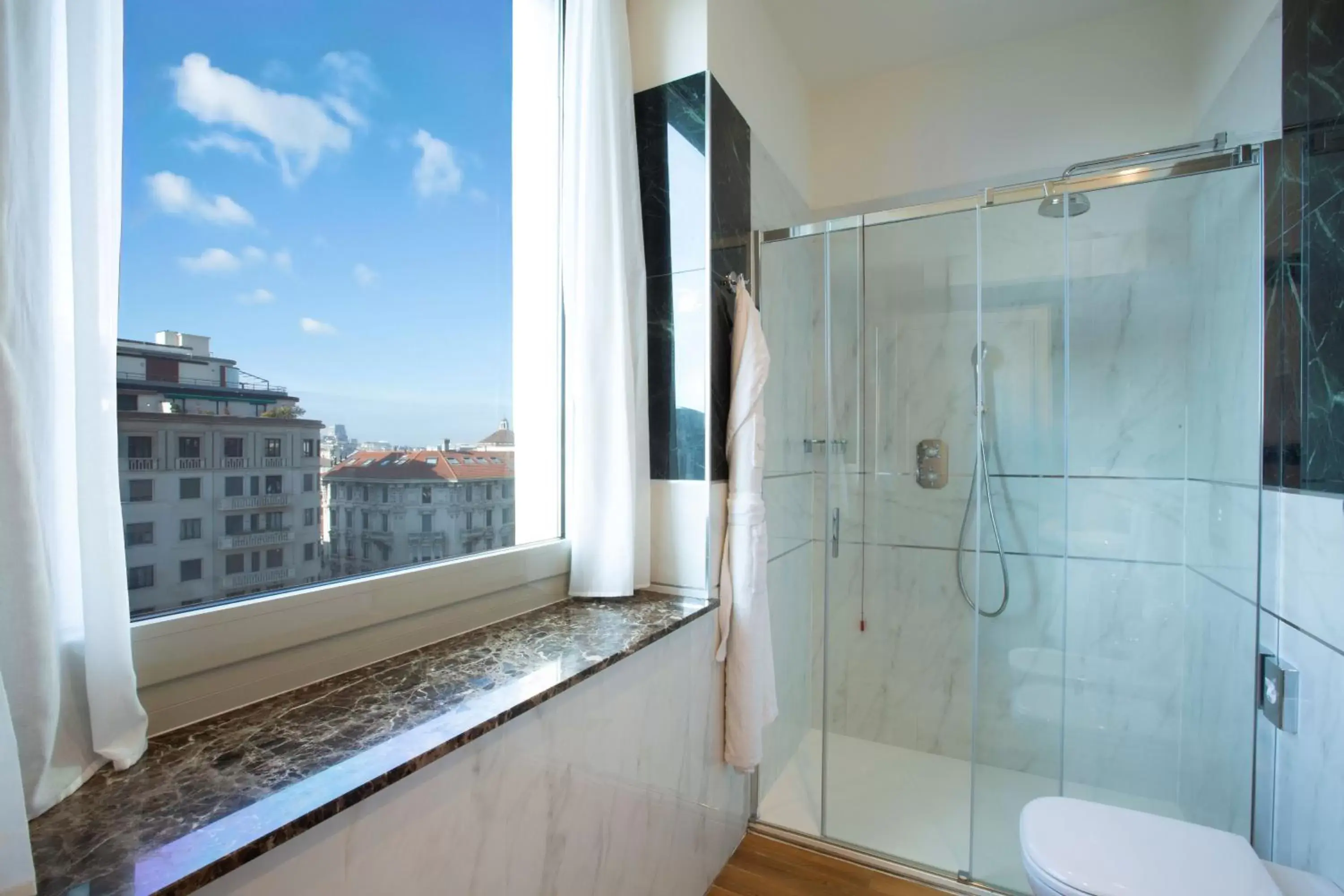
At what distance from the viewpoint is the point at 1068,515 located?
78.9 inches

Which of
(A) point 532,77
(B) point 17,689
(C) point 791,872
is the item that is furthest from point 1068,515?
(B) point 17,689

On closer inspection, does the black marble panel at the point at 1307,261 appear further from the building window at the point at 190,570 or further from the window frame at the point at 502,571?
the building window at the point at 190,570

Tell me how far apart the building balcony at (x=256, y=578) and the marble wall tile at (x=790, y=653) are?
1337mm

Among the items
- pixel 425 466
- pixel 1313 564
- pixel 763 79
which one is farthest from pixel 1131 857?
pixel 763 79

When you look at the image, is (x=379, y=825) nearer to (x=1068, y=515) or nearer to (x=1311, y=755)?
(x=1311, y=755)

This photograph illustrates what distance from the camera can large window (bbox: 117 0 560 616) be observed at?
0.91 meters

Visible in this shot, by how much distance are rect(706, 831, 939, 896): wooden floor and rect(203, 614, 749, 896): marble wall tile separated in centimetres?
7

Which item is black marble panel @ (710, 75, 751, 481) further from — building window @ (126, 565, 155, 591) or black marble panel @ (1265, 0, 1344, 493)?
black marble panel @ (1265, 0, 1344, 493)

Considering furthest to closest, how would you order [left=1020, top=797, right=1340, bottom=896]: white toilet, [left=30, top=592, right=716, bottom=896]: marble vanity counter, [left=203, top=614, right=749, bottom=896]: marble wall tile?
[left=1020, top=797, right=1340, bottom=896]: white toilet < [left=203, top=614, right=749, bottom=896]: marble wall tile < [left=30, top=592, right=716, bottom=896]: marble vanity counter

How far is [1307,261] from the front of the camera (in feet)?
4.45

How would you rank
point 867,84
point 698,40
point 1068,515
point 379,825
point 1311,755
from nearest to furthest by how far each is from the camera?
point 379,825
point 1311,755
point 698,40
point 1068,515
point 867,84

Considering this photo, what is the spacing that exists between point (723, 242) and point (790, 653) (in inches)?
57.7

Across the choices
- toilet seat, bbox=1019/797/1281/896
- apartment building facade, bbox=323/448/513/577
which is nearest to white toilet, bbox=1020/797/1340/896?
toilet seat, bbox=1019/797/1281/896

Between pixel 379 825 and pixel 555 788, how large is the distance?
354mm
